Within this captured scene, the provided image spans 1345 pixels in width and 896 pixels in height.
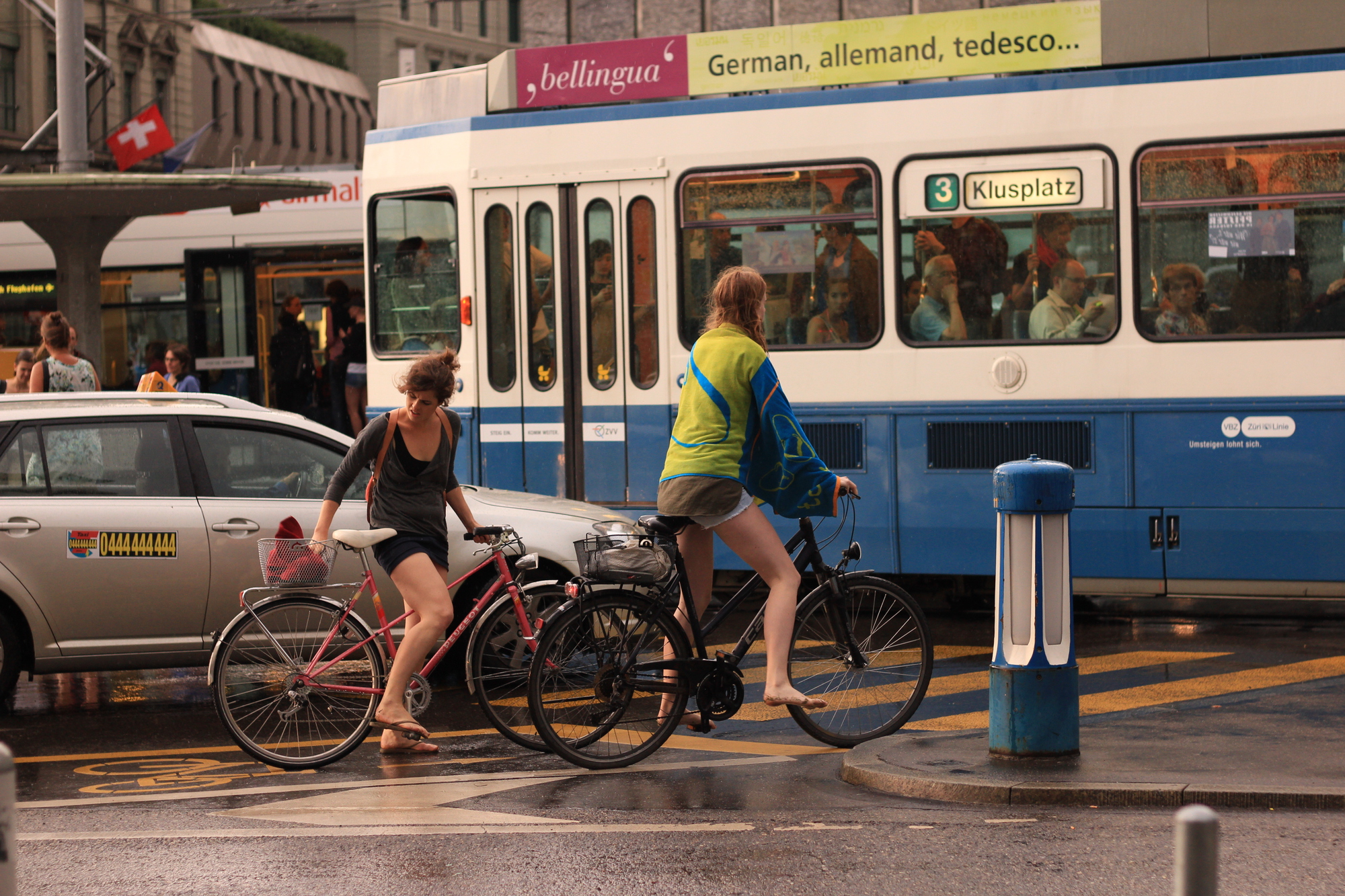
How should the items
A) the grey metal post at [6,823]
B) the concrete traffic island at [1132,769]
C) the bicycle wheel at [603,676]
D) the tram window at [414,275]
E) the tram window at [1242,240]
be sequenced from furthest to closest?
the tram window at [414,275], the tram window at [1242,240], the bicycle wheel at [603,676], the concrete traffic island at [1132,769], the grey metal post at [6,823]

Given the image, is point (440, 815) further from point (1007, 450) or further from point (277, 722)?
point (1007, 450)

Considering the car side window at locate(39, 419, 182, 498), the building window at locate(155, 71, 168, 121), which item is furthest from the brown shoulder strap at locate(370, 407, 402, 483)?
the building window at locate(155, 71, 168, 121)

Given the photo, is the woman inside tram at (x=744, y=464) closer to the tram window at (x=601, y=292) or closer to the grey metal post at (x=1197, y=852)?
the grey metal post at (x=1197, y=852)

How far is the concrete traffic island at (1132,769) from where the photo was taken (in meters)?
5.52

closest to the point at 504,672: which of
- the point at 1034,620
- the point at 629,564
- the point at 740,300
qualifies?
the point at 629,564

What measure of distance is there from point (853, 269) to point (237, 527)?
411cm

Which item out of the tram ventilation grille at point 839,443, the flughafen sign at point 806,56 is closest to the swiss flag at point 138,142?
the flughafen sign at point 806,56

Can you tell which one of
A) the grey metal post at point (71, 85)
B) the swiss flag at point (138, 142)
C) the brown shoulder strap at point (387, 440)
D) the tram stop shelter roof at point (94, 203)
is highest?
the swiss flag at point (138, 142)

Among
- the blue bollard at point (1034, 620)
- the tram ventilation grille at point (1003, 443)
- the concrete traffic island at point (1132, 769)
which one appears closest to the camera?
the concrete traffic island at point (1132, 769)

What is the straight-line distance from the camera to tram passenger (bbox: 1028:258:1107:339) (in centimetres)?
959

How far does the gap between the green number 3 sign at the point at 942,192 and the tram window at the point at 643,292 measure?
178 cm

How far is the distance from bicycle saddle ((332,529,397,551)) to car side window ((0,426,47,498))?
84.8 inches

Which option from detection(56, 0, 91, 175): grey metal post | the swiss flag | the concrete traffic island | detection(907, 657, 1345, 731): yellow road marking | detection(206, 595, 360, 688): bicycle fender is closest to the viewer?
the concrete traffic island

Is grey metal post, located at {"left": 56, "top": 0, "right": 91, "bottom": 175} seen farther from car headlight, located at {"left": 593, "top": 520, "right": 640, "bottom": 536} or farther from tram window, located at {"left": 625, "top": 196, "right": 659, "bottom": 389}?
car headlight, located at {"left": 593, "top": 520, "right": 640, "bottom": 536}
